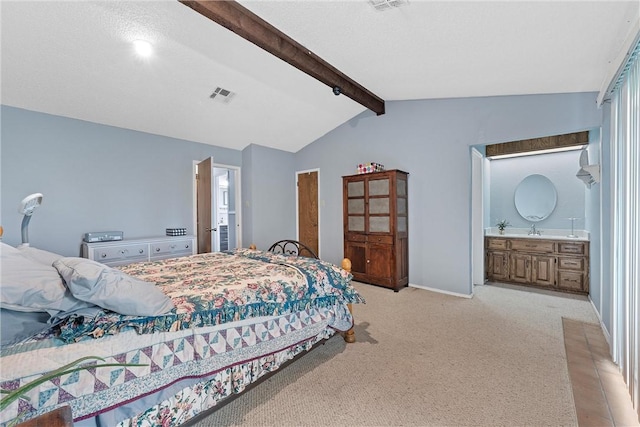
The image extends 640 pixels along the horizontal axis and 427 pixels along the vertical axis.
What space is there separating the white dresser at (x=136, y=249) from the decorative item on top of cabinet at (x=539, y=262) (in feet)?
16.2

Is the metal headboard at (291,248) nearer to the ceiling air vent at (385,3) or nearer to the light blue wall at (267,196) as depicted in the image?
the light blue wall at (267,196)

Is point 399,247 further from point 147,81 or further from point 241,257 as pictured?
point 147,81

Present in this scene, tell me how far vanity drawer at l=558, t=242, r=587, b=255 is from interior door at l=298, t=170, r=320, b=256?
3881 mm

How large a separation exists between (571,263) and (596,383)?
2593 mm

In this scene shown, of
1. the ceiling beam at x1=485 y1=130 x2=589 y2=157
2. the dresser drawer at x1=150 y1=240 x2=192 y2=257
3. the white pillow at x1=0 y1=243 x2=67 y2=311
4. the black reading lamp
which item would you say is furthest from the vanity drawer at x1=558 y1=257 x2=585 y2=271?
the black reading lamp

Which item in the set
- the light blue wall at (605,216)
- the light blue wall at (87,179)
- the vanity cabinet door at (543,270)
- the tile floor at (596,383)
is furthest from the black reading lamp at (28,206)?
the vanity cabinet door at (543,270)

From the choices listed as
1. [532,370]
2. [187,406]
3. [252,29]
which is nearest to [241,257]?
[187,406]

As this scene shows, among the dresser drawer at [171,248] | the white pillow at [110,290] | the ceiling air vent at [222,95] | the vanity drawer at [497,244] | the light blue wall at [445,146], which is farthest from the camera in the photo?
the vanity drawer at [497,244]

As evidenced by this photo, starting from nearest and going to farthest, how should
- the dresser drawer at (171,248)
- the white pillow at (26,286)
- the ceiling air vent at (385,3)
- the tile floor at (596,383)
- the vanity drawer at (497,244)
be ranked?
the white pillow at (26,286)
the tile floor at (596,383)
the ceiling air vent at (385,3)
the dresser drawer at (171,248)
the vanity drawer at (497,244)

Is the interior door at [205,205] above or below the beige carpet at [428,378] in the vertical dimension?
above

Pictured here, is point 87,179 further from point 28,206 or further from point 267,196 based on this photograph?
point 267,196

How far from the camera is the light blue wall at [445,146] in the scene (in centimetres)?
341

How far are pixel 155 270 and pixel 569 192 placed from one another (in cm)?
566

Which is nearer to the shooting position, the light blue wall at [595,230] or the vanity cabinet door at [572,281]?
the light blue wall at [595,230]
